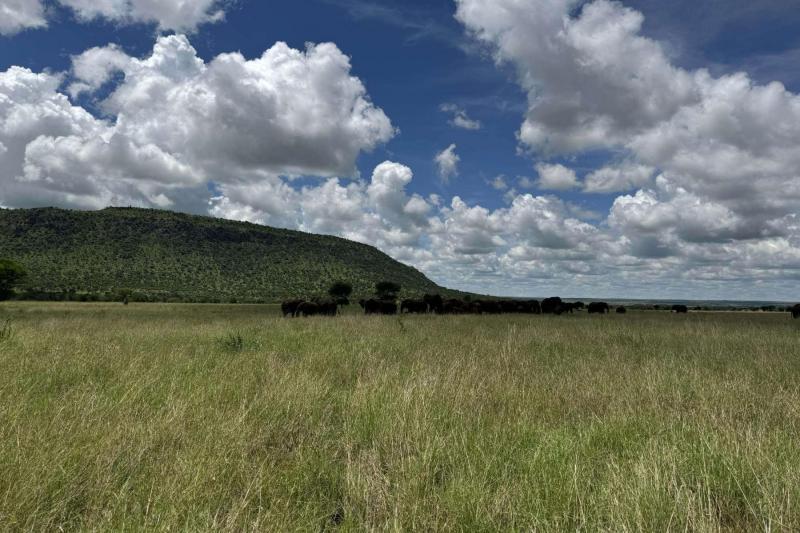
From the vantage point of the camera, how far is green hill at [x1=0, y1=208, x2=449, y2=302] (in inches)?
3875

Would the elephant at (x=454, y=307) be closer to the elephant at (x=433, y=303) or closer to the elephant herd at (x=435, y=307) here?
the elephant herd at (x=435, y=307)

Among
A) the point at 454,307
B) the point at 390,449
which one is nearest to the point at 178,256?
the point at 454,307

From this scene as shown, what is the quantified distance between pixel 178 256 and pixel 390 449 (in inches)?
5148

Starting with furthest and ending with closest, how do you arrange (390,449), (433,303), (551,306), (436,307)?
(551,306)
(433,303)
(436,307)
(390,449)

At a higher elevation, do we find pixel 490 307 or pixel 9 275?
pixel 9 275


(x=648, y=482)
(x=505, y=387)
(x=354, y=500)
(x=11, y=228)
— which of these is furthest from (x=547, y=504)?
(x=11, y=228)

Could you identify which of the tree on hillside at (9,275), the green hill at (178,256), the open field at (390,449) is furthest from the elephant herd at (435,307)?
the tree on hillside at (9,275)

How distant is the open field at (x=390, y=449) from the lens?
3199 millimetres

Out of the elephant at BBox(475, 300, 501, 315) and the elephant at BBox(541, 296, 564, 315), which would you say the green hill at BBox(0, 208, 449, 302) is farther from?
the elephant at BBox(541, 296, 564, 315)

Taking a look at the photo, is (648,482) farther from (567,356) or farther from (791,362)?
(791,362)

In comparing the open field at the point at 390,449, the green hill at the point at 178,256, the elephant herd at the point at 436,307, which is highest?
the green hill at the point at 178,256

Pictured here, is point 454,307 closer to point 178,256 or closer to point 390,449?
point 390,449

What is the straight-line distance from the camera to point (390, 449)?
454 cm

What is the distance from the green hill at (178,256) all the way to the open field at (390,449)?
8237 centimetres
